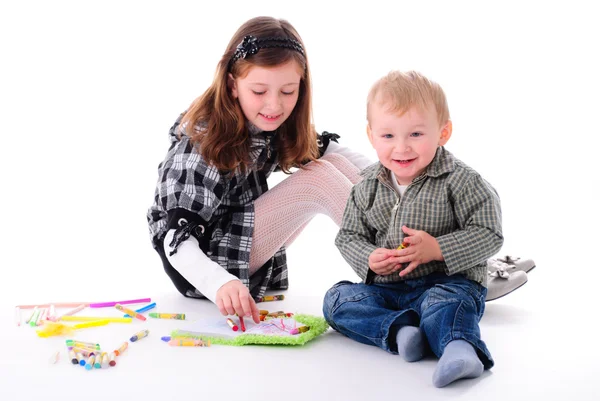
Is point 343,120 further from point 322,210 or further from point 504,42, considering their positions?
point 322,210

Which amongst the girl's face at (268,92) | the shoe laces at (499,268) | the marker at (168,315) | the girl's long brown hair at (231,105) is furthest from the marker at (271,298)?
the shoe laces at (499,268)

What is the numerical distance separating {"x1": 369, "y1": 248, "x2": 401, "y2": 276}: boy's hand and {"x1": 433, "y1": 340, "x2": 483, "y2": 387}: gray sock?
0.28 meters

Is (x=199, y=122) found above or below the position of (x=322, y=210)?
above

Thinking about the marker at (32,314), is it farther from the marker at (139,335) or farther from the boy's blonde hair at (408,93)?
the boy's blonde hair at (408,93)

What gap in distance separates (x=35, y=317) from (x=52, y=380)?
51cm

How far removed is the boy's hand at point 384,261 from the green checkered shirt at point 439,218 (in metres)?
0.03

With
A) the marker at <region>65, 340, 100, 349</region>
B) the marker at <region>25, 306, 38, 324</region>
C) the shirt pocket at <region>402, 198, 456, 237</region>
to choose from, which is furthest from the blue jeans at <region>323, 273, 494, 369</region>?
the marker at <region>25, 306, 38, 324</region>

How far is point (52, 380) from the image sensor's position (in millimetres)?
1511

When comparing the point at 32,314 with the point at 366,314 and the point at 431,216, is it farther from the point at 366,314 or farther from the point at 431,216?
the point at 431,216

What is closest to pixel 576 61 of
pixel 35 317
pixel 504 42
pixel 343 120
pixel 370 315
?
pixel 504 42

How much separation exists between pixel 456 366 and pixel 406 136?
21.2 inches

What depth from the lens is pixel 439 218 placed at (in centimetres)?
171

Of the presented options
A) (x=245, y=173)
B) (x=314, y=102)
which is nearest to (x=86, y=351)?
(x=245, y=173)

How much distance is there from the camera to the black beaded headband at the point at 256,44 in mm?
1945
